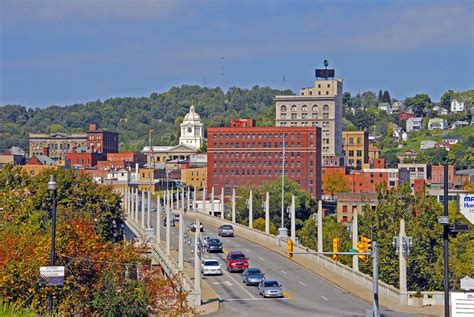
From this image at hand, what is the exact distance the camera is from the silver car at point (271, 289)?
7250 centimetres

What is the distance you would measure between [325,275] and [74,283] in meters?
30.8

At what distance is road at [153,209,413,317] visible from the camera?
6569 centimetres

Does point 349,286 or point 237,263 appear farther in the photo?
point 237,263

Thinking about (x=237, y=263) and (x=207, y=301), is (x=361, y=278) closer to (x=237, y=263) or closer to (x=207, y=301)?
(x=237, y=263)

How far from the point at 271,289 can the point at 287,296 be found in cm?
115

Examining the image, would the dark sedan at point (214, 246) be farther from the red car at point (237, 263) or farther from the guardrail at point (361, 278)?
the red car at point (237, 263)

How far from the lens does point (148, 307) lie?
192 feet

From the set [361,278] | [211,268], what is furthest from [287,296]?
[211,268]

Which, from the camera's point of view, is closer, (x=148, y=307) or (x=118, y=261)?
(x=148, y=307)

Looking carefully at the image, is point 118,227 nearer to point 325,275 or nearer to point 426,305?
point 325,275

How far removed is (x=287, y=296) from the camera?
73062 millimetres

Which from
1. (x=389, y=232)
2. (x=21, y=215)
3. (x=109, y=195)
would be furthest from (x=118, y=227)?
→ (x=389, y=232)

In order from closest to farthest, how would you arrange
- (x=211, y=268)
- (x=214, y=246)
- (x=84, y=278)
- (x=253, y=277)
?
(x=84, y=278)
(x=253, y=277)
(x=211, y=268)
(x=214, y=246)

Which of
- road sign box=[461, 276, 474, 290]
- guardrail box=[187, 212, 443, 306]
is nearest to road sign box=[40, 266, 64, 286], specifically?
road sign box=[461, 276, 474, 290]
